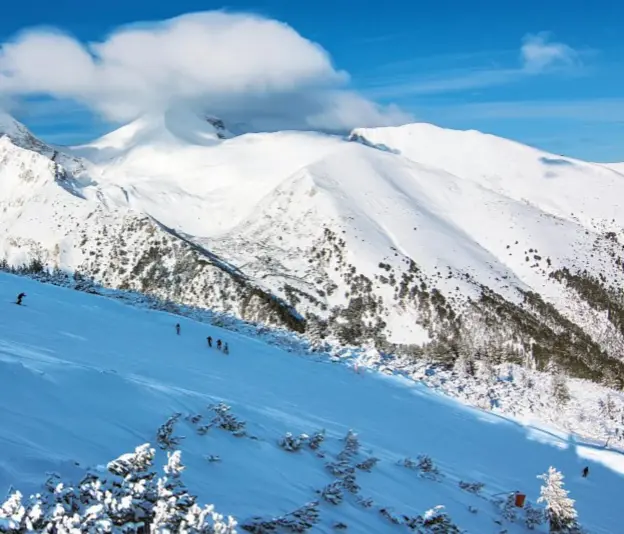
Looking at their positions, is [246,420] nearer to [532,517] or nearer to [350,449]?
[350,449]

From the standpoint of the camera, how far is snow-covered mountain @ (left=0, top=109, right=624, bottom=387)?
310ft

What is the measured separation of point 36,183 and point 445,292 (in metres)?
121

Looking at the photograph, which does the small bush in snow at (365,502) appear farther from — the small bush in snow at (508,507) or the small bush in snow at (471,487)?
the small bush in snow at (471,487)

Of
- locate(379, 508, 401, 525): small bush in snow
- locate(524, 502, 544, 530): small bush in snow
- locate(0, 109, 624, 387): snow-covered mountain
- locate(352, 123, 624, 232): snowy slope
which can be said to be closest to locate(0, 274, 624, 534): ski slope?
locate(379, 508, 401, 525): small bush in snow

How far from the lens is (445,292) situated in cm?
10150

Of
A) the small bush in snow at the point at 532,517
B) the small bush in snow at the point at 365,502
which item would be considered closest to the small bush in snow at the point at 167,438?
the small bush in snow at the point at 365,502

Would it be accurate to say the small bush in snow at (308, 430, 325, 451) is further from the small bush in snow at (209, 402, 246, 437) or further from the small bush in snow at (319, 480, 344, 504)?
the small bush in snow at (319, 480, 344, 504)

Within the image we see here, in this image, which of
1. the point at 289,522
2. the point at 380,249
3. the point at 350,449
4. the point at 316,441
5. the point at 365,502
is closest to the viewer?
the point at 289,522

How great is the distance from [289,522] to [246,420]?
17.4 feet

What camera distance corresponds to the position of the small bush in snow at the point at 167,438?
9.12 meters

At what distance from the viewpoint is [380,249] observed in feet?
369

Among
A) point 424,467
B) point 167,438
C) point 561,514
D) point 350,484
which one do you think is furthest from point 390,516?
point 561,514

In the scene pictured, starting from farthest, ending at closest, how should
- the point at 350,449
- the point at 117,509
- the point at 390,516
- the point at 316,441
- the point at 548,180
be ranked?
the point at 548,180 < the point at 350,449 < the point at 316,441 < the point at 390,516 < the point at 117,509

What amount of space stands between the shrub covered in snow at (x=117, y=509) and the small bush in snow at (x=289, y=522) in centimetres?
168
